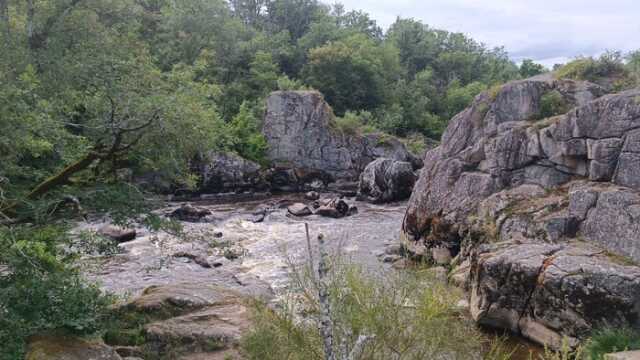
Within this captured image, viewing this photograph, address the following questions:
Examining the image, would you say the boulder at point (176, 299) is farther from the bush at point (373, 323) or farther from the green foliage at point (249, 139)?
the green foliage at point (249, 139)

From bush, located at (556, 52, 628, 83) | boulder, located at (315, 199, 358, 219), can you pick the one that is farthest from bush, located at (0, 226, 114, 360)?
bush, located at (556, 52, 628, 83)

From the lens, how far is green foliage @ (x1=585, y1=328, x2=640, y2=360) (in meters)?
14.1

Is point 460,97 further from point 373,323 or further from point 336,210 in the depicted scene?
point 373,323

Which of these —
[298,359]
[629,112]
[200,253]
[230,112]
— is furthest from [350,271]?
[230,112]

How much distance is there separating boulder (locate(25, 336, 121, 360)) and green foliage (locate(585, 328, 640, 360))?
11.3 metres

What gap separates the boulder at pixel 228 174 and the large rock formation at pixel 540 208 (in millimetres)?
22924

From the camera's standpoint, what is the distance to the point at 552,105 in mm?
27047

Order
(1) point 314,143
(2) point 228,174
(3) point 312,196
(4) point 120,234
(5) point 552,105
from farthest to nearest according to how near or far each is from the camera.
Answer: (1) point 314,143 < (2) point 228,174 < (3) point 312,196 < (4) point 120,234 < (5) point 552,105

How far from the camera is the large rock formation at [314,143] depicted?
177 ft

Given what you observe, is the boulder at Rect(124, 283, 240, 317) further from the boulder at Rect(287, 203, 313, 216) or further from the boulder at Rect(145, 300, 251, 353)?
the boulder at Rect(287, 203, 313, 216)

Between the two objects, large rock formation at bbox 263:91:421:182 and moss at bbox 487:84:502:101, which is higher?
moss at bbox 487:84:502:101

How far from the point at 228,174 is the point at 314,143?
9347 mm

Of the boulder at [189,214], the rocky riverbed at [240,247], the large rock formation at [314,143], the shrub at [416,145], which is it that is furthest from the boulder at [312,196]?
the shrub at [416,145]

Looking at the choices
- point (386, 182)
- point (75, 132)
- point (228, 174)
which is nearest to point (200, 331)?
point (75, 132)
